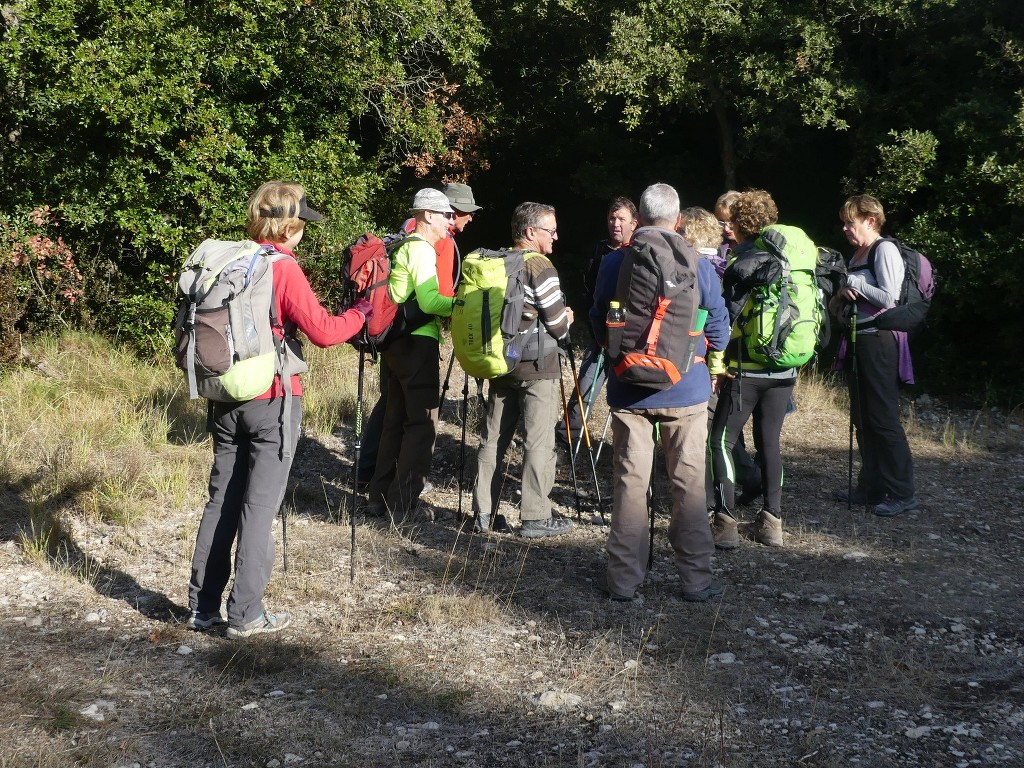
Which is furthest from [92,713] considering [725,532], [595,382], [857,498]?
[857,498]

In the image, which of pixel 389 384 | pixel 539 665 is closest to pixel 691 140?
pixel 389 384

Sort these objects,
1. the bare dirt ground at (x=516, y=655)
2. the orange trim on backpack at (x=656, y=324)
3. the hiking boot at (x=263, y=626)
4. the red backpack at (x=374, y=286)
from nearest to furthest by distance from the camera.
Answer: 1. the bare dirt ground at (x=516, y=655)
2. the hiking boot at (x=263, y=626)
3. the orange trim on backpack at (x=656, y=324)
4. the red backpack at (x=374, y=286)

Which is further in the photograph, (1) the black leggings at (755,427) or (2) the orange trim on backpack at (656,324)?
(1) the black leggings at (755,427)

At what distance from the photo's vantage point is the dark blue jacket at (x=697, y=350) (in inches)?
193

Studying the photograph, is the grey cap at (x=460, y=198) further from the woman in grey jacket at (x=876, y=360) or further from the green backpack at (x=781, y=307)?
the woman in grey jacket at (x=876, y=360)

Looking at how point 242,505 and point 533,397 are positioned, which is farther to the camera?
point 533,397

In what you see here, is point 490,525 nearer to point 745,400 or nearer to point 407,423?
point 407,423

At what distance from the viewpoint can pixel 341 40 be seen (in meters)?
10.6

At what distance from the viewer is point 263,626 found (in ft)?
14.9

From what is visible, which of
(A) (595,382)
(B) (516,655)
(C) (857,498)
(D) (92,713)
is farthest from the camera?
(A) (595,382)

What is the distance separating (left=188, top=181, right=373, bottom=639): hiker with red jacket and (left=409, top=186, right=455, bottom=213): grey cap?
1.32 metres

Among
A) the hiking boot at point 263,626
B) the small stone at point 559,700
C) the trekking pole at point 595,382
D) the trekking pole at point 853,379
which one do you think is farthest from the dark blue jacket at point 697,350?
the trekking pole at point 595,382

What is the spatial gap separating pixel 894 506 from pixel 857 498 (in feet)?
0.97

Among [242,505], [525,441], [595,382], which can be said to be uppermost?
[595,382]
